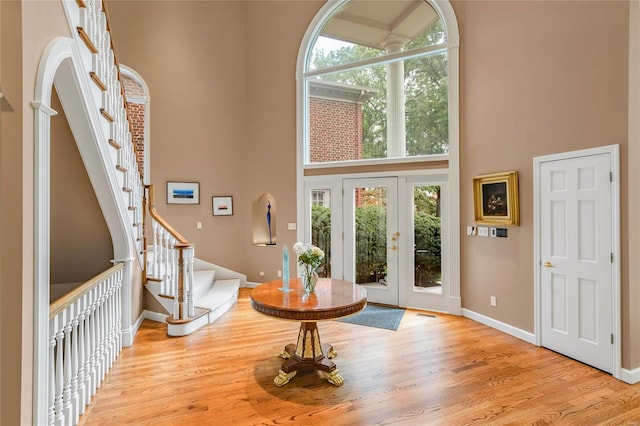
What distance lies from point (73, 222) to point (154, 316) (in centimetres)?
160

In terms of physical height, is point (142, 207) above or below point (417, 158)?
below

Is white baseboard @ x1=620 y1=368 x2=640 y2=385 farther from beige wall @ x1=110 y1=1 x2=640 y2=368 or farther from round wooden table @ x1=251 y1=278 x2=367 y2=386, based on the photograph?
round wooden table @ x1=251 y1=278 x2=367 y2=386

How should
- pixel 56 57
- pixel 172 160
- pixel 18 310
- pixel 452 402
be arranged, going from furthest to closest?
pixel 172 160 < pixel 452 402 < pixel 56 57 < pixel 18 310

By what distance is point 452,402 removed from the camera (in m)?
2.50

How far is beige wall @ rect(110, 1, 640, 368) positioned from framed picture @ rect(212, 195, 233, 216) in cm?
10

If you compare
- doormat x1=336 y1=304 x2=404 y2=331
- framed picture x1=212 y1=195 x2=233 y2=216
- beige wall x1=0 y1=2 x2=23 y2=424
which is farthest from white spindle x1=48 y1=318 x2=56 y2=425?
framed picture x1=212 y1=195 x2=233 y2=216

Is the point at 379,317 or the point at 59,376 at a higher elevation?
the point at 59,376

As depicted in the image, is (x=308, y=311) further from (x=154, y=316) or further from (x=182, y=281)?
(x=154, y=316)

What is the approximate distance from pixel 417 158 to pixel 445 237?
1224 millimetres

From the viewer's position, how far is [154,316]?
4.29 m

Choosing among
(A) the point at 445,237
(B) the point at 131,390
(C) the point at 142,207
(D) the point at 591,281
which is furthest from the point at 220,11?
(D) the point at 591,281

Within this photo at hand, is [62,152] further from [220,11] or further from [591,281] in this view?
[591,281]

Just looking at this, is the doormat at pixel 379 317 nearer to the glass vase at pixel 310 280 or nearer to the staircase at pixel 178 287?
the glass vase at pixel 310 280

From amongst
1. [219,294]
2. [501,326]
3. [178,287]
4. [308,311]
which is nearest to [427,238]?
[501,326]
